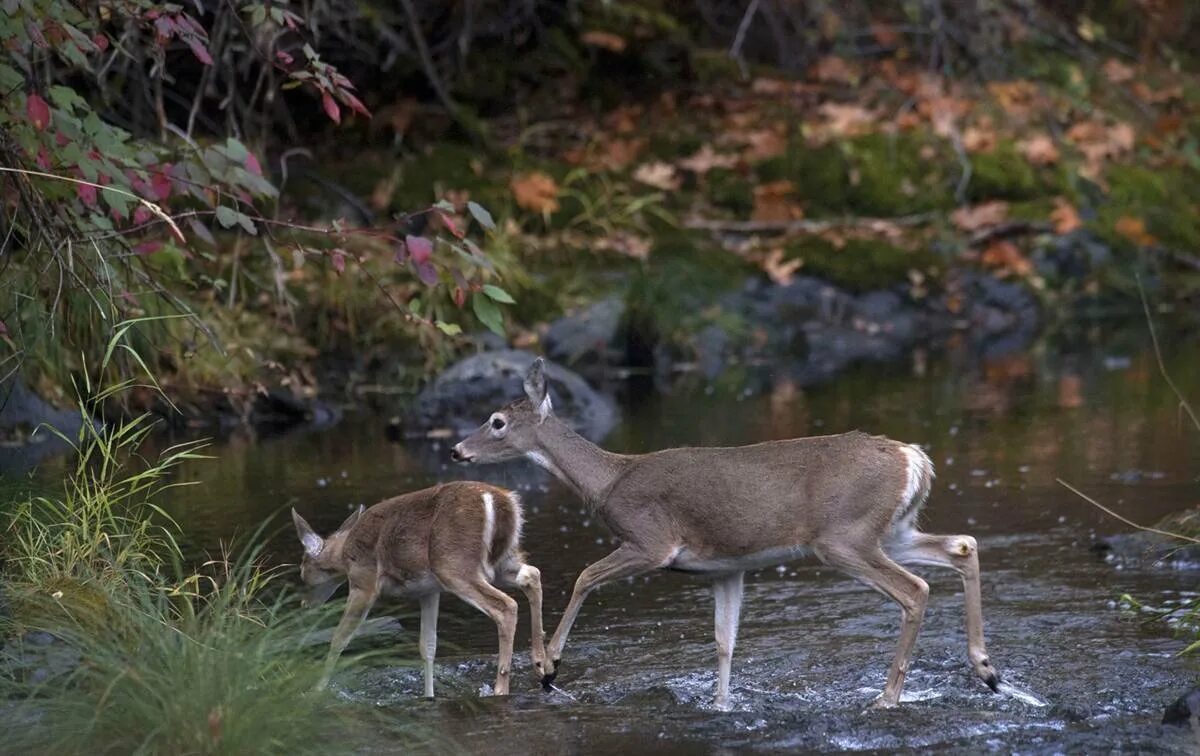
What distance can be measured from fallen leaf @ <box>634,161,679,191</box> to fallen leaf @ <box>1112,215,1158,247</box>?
4.33m

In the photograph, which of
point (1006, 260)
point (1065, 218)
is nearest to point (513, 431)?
point (1006, 260)

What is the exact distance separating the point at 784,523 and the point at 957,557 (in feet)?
2.23

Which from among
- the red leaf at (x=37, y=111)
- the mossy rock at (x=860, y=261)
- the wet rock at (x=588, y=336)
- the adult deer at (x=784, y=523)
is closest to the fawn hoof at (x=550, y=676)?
the adult deer at (x=784, y=523)

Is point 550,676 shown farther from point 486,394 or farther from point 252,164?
point 486,394

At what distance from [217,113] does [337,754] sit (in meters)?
14.1

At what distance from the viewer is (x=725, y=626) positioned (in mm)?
7156

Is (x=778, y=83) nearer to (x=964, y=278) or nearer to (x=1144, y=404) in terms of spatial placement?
(x=964, y=278)

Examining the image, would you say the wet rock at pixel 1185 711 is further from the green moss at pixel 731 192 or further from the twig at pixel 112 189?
the green moss at pixel 731 192

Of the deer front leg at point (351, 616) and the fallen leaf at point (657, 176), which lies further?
the fallen leaf at point (657, 176)

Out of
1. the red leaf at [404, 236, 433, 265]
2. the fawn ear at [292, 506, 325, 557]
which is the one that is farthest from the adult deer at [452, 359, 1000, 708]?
the red leaf at [404, 236, 433, 265]

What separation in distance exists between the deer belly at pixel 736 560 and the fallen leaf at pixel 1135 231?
12255mm

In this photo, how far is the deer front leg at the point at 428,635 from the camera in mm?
7109

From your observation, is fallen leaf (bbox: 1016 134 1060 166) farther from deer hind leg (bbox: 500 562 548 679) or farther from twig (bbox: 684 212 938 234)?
deer hind leg (bbox: 500 562 548 679)

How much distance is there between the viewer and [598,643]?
313 inches
